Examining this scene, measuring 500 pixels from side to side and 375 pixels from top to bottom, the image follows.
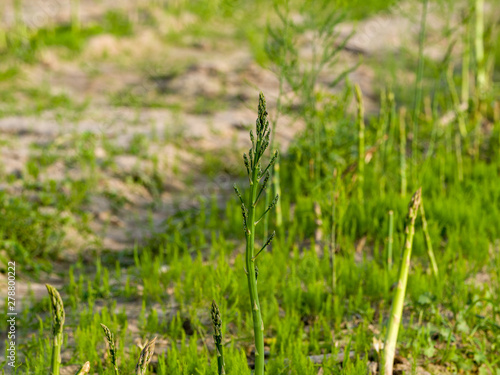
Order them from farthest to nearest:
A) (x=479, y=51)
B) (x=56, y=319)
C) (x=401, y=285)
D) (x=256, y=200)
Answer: (x=479, y=51)
(x=401, y=285)
(x=256, y=200)
(x=56, y=319)

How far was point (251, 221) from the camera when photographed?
58.2 inches

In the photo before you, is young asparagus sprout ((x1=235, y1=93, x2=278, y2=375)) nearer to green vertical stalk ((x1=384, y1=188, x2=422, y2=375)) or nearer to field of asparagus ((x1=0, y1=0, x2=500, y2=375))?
field of asparagus ((x1=0, y1=0, x2=500, y2=375))

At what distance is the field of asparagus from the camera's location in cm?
223

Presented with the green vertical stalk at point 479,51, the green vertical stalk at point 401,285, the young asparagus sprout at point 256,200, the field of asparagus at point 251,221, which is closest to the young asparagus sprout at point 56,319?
the field of asparagus at point 251,221

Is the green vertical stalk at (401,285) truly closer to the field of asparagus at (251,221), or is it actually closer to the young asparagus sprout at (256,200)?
the field of asparagus at (251,221)

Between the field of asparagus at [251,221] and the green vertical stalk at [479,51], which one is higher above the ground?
the green vertical stalk at [479,51]

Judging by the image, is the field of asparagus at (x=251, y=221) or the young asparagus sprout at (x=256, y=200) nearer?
the young asparagus sprout at (x=256, y=200)

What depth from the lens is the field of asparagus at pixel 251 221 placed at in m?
2.23

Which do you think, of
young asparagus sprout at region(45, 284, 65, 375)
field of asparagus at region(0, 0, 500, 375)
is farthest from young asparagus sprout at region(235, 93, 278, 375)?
young asparagus sprout at region(45, 284, 65, 375)

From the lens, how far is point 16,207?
3.54 m

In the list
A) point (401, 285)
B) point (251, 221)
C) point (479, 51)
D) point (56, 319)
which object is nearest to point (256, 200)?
point (251, 221)

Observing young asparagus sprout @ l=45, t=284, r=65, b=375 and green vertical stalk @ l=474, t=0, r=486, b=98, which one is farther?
green vertical stalk @ l=474, t=0, r=486, b=98

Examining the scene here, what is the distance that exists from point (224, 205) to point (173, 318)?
6.34ft

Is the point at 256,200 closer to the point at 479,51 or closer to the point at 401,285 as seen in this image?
the point at 401,285
